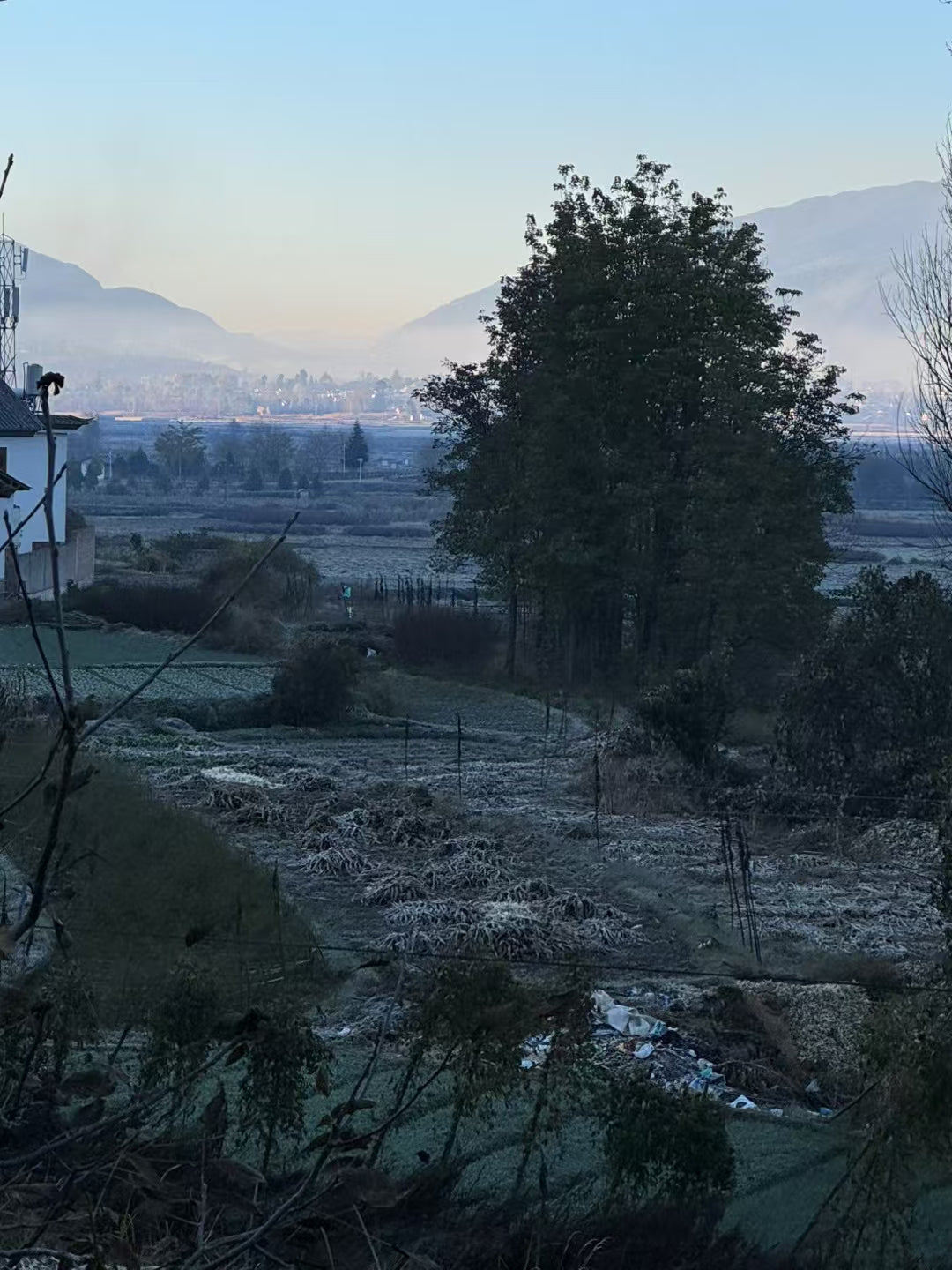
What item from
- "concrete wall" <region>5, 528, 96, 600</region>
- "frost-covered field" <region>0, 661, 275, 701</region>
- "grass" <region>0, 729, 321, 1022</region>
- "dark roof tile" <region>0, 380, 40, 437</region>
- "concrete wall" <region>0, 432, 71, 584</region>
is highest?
"dark roof tile" <region>0, 380, 40, 437</region>

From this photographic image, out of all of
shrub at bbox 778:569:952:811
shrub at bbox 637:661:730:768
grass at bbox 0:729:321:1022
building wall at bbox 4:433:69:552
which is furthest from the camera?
building wall at bbox 4:433:69:552

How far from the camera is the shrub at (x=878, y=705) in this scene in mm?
16703

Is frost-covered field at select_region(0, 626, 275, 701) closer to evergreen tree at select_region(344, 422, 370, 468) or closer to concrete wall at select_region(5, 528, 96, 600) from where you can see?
concrete wall at select_region(5, 528, 96, 600)

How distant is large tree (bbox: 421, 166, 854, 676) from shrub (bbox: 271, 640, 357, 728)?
6.90m

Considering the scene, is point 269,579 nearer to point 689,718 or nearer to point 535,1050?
point 689,718

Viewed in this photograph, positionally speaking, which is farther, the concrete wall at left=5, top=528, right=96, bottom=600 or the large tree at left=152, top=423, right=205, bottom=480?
the large tree at left=152, top=423, right=205, bottom=480

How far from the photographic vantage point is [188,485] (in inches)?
4865

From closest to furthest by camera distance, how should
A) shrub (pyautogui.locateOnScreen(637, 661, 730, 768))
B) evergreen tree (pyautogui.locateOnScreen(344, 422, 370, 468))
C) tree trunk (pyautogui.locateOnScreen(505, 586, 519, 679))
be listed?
shrub (pyautogui.locateOnScreen(637, 661, 730, 768)) < tree trunk (pyautogui.locateOnScreen(505, 586, 519, 679)) < evergreen tree (pyautogui.locateOnScreen(344, 422, 370, 468))

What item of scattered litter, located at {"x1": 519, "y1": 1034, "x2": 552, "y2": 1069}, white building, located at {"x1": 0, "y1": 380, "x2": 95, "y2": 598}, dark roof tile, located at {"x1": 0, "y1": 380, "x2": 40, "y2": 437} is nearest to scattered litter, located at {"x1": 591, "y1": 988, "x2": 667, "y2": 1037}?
scattered litter, located at {"x1": 519, "y1": 1034, "x2": 552, "y2": 1069}

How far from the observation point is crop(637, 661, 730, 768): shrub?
58.4 feet

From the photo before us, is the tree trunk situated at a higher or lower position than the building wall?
lower

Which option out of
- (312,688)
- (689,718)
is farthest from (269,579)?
(689,718)

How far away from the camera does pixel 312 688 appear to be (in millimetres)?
22469

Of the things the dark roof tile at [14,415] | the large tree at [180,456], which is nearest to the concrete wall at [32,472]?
the dark roof tile at [14,415]
